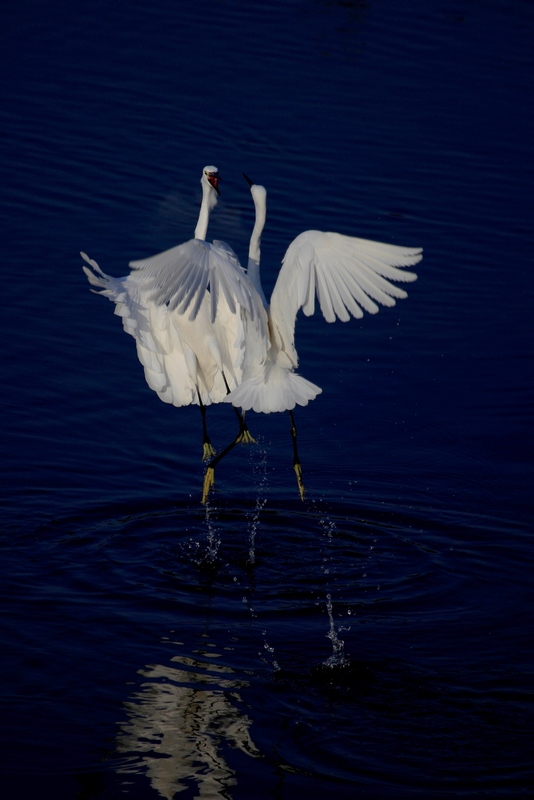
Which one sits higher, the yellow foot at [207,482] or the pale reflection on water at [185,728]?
the yellow foot at [207,482]

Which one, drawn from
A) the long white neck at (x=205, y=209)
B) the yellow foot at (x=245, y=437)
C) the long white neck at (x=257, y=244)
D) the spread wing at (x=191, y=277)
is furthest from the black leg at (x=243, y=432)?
the spread wing at (x=191, y=277)

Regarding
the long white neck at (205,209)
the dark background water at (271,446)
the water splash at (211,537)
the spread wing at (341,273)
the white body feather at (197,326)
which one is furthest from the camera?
the long white neck at (205,209)

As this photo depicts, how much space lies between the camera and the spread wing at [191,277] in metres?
6.28

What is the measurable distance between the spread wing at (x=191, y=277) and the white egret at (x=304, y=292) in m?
0.40

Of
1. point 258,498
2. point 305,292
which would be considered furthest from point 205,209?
point 258,498

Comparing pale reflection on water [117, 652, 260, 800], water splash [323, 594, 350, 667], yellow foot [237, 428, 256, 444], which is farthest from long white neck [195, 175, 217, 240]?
pale reflection on water [117, 652, 260, 800]

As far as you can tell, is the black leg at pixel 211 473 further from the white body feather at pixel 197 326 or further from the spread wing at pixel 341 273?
the spread wing at pixel 341 273

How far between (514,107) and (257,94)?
3.53 metres

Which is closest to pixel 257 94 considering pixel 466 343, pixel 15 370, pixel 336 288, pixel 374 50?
pixel 374 50

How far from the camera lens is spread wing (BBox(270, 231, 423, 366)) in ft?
21.4

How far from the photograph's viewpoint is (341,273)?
674 centimetres

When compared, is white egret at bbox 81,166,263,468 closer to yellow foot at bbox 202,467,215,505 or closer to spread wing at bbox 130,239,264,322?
spread wing at bbox 130,239,264,322

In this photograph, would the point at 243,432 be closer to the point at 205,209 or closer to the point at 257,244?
the point at 257,244

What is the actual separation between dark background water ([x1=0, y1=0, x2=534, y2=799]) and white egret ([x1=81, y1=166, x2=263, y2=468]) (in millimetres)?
612
